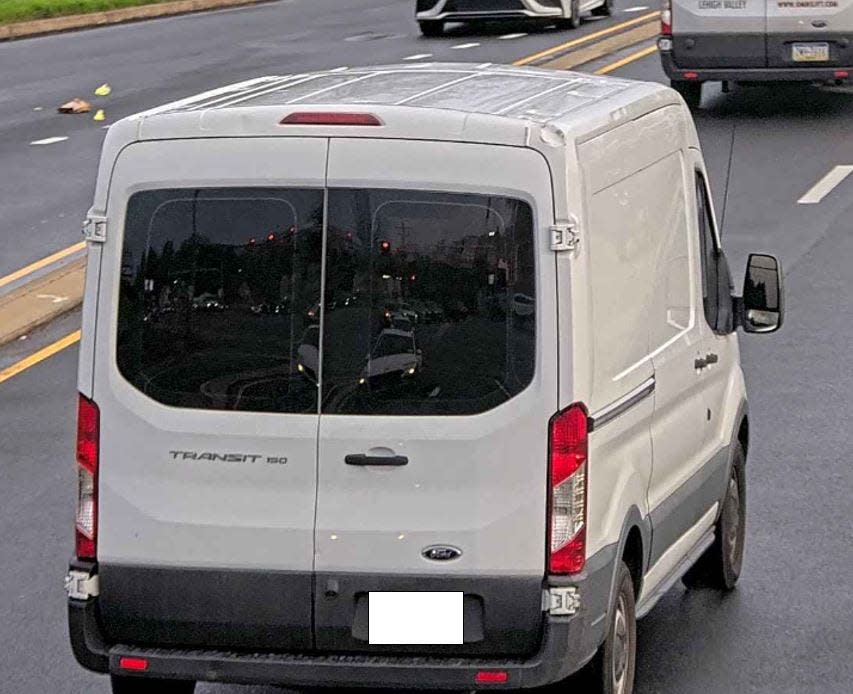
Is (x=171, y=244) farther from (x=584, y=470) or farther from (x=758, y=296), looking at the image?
(x=758, y=296)

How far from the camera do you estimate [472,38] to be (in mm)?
29250

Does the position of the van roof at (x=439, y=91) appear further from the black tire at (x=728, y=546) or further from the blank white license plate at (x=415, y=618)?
the black tire at (x=728, y=546)

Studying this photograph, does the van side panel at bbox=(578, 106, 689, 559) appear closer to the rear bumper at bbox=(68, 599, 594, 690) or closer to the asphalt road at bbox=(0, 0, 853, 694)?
the rear bumper at bbox=(68, 599, 594, 690)

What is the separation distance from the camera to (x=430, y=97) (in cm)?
618

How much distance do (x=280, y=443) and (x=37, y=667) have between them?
6.29ft

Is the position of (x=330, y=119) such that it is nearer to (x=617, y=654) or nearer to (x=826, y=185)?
(x=617, y=654)

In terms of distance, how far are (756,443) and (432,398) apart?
192 inches

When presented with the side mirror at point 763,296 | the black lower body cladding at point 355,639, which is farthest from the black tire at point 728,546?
the black lower body cladding at point 355,639

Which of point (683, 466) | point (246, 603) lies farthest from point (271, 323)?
point (683, 466)

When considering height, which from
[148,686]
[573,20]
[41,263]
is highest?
[148,686]

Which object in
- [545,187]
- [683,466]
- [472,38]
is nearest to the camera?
[545,187]

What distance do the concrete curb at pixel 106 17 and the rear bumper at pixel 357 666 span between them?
84.9 ft

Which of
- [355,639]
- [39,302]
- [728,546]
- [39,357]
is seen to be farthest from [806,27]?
[355,639]

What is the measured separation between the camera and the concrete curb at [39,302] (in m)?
13.1
